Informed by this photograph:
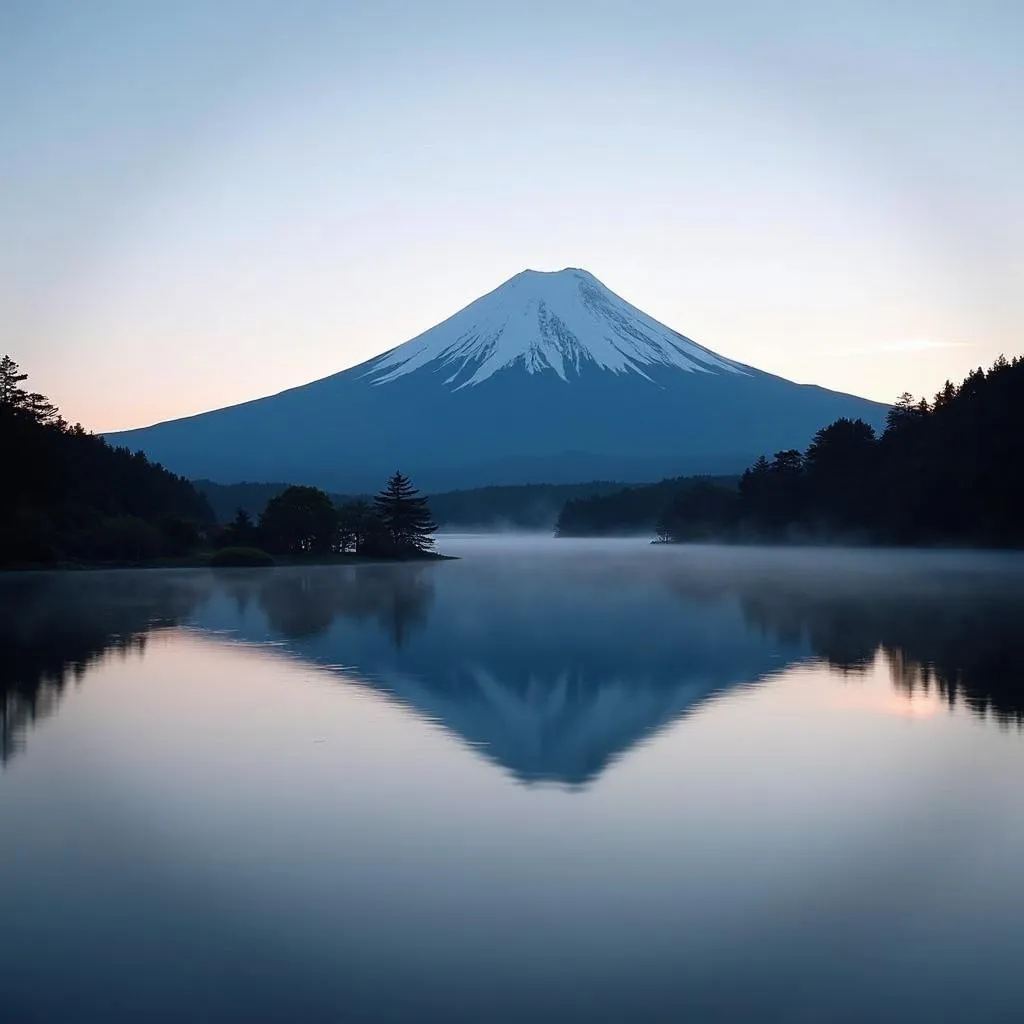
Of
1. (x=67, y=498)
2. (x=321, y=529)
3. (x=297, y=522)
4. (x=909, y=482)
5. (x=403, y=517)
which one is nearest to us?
(x=67, y=498)

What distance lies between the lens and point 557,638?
20938 mm

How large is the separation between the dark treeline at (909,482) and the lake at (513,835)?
48.3 m

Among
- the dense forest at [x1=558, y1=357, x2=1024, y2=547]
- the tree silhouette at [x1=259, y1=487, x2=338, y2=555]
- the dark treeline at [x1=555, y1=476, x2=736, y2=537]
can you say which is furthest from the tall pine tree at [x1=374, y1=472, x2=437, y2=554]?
the dark treeline at [x1=555, y1=476, x2=736, y2=537]

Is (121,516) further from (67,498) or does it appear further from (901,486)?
(901,486)

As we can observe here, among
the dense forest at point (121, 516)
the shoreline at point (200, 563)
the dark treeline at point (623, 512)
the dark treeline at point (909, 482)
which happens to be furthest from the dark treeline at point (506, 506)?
the shoreline at point (200, 563)

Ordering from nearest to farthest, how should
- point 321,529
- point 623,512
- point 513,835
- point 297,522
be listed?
point 513,835 < point 297,522 < point 321,529 < point 623,512

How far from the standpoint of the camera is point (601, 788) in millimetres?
9125

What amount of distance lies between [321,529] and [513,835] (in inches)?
2277

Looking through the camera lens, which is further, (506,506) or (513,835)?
(506,506)

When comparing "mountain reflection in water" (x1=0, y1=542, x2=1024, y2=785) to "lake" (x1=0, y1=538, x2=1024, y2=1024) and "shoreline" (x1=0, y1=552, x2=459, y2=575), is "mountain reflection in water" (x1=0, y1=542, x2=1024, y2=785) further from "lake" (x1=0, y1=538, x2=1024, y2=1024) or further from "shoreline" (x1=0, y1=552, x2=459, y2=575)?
"shoreline" (x1=0, y1=552, x2=459, y2=575)

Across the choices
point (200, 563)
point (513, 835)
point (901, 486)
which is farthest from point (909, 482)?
point (513, 835)

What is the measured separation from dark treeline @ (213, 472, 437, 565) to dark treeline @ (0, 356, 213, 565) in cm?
A: 307

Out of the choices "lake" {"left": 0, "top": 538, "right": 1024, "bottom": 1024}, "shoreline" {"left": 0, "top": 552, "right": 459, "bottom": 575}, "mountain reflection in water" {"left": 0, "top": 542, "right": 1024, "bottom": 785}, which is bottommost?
"lake" {"left": 0, "top": 538, "right": 1024, "bottom": 1024}

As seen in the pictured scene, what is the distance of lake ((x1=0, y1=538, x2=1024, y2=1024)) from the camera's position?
5.39 metres
